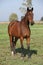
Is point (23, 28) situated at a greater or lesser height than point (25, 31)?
greater

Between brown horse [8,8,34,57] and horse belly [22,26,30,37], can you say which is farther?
horse belly [22,26,30,37]

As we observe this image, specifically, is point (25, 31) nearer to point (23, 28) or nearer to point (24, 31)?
point (24, 31)

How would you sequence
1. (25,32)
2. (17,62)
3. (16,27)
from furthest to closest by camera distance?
(16,27) < (25,32) < (17,62)

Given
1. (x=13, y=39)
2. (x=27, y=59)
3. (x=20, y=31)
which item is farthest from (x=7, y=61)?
(x=13, y=39)

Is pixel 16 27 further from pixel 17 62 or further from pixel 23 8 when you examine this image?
pixel 23 8

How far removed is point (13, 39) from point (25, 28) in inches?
71.4

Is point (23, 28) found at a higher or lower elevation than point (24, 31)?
higher

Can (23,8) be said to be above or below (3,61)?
below

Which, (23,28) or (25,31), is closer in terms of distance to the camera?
(25,31)

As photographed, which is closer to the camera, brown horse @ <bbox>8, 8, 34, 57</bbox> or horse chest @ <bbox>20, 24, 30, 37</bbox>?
brown horse @ <bbox>8, 8, 34, 57</bbox>

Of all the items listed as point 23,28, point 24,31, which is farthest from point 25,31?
point 23,28

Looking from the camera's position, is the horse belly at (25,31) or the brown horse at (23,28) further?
the horse belly at (25,31)

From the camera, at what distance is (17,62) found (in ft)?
32.6

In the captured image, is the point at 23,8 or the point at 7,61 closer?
the point at 7,61
